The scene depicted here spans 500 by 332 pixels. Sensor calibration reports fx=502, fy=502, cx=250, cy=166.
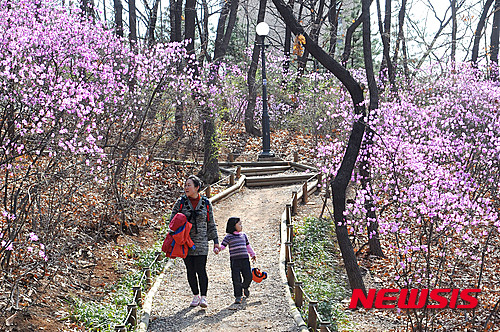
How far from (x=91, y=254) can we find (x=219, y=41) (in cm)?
1059

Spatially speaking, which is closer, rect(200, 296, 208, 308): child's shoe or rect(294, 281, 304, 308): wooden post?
rect(200, 296, 208, 308): child's shoe

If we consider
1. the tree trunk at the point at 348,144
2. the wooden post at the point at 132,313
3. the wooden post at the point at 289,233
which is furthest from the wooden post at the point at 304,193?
the wooden post at the point at 132,313

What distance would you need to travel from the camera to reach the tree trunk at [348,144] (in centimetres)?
831

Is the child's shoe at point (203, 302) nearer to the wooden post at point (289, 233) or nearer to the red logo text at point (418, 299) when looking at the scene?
the red logo text at point (418, 299)

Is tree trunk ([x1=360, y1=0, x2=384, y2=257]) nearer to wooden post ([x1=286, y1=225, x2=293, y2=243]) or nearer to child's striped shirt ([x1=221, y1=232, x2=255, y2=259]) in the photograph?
wooden post ([x1=286, y1=225, x2=293, y2=243])

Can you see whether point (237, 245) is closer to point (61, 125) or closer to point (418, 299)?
point (61, 125)

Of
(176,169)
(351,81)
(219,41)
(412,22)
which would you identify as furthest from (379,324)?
(412,22)

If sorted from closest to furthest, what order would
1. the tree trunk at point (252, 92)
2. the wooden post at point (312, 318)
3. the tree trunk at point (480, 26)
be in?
the wooden post at point (312, 318) < the tree trunk at point (480, 26) < the tree trunk at point (252, 92)

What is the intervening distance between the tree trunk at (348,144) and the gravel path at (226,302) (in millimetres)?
1275

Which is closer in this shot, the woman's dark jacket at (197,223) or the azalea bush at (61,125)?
the woman's dark jacket at (197,223)

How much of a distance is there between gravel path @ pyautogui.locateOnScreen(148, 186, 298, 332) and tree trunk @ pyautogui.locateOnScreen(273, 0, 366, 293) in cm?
128

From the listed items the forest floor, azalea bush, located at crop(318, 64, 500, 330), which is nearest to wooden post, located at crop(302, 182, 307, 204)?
the forest floor

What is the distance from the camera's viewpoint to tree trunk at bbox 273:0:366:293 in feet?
27.3

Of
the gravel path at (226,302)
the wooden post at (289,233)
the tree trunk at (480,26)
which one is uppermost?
the tree trunk at (480,26)
